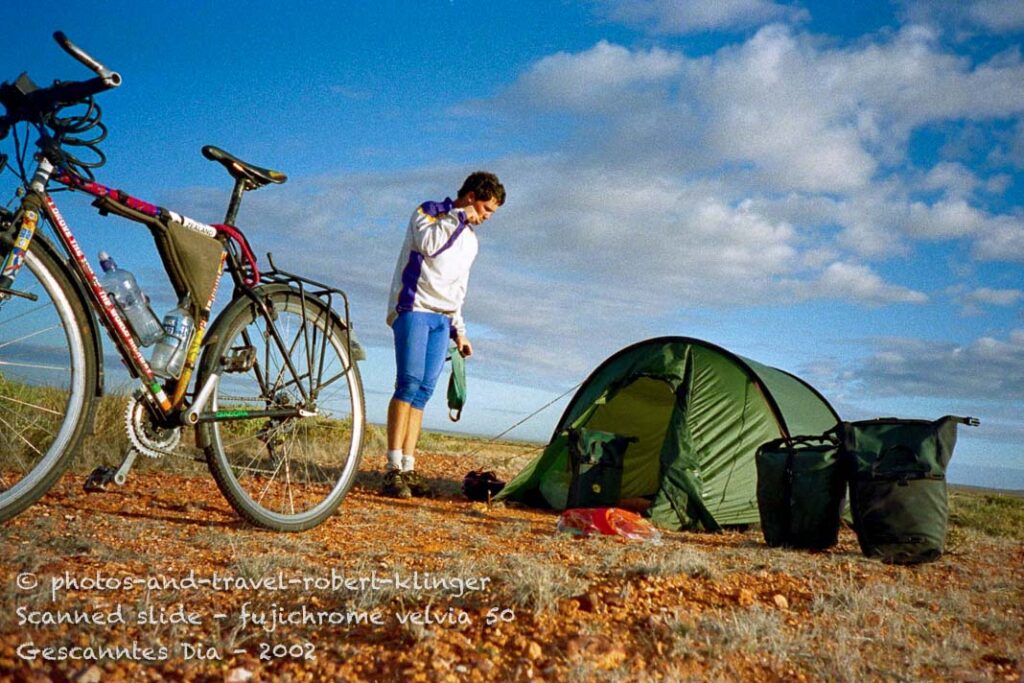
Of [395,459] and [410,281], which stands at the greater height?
[410,281]

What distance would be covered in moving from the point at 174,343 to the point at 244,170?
1.06m

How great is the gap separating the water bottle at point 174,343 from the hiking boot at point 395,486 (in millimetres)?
2857

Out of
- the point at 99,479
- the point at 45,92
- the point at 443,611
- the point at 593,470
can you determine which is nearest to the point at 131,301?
the point at 45,92

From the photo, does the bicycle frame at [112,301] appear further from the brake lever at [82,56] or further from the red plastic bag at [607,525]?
the red plastic bag at [607,525]

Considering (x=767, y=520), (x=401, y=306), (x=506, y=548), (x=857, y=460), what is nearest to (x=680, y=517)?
(x=767, y=520)

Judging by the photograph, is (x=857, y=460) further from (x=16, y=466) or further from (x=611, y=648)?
(x=16, y=466)

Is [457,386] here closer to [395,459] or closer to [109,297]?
[395,459]

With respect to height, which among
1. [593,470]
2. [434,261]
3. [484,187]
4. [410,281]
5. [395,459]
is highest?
[484,187]

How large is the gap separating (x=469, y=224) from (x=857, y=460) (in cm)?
363

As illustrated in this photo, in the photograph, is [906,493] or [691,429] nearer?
[906,493]

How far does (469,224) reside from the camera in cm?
657

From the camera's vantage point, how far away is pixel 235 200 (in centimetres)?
436

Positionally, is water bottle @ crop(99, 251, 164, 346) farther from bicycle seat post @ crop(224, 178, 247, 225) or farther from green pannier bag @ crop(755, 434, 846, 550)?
green pannier bag @ crop(755, 434, 846, 550)

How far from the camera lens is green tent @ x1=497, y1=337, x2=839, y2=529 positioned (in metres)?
6.57
